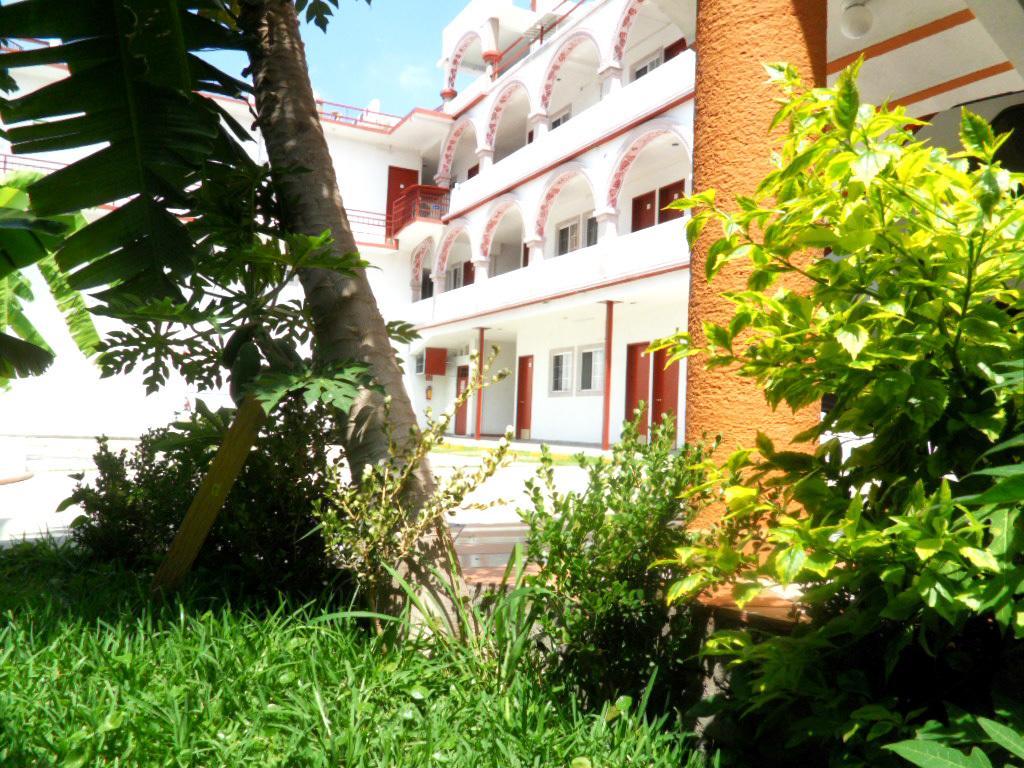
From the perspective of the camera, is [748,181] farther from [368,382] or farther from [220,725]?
[220,725]

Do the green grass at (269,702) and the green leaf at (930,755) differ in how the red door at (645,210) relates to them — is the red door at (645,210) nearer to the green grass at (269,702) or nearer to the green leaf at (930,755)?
the green grass at (269,702)

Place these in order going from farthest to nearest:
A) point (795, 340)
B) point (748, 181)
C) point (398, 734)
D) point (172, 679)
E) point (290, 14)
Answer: point (290, 14) < point (748, 181) < point (172, 679) < point (398, 734) < point (795, 340)

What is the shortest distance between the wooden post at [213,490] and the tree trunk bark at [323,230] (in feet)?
1.17

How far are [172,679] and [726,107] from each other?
2.69m

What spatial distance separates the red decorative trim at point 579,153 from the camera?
15.9m

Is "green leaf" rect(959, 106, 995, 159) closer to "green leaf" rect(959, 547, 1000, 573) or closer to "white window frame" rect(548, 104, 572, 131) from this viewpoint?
"green leaf" rect(959, 547, 1000, 573)

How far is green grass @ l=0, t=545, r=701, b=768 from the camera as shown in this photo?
2049 mm

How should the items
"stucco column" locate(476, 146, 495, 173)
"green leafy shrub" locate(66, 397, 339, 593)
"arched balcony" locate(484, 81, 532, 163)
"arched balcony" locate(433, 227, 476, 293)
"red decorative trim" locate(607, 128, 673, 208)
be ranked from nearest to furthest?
1. "green leafy shrub" locate(66, 397, 339, 593)
2. "red decorative trim" locate(607, 128, 673, 208)
3. "arched balcony" locate(484, 81, 532, 163)
4. "stucco column" locate(476, 146, 495, 173)
5. "arched balcony" locate(433, 227, 476, 293)

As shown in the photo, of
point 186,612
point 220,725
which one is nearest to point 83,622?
point 186,612

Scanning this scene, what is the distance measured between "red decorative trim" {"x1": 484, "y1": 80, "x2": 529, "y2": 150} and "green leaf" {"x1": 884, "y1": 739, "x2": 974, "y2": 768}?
21938 mm

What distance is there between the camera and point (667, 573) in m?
2.45

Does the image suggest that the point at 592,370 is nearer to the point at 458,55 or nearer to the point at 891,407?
the point at 458,55

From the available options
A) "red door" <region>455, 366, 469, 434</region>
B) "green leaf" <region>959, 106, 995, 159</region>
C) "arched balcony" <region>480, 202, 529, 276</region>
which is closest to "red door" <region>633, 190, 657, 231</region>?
→ "arched balcony" <region>480, 202, 529, 276</region>

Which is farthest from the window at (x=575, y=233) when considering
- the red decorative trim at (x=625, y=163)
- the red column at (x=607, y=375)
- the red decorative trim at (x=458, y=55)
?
the red decorative trim at (x=458, y=55)
